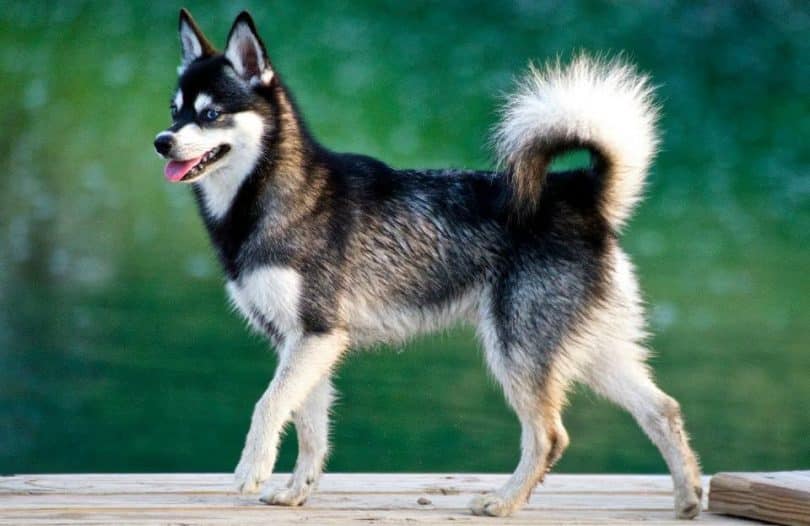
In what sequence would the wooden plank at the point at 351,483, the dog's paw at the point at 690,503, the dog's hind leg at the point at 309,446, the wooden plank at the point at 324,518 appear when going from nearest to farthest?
the wooden plank at the point at 324,518, the dog's paw at the point at 690,503, the dog's hind leg at the point at 309,446, the wooden plank at the point at 351,483

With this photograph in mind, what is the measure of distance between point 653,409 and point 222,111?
1294 millimetres

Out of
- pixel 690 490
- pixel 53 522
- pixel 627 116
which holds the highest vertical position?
pixel 627 116

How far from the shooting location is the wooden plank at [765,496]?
3.57m

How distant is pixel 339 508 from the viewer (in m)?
3.73

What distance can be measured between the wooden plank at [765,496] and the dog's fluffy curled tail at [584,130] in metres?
0.71

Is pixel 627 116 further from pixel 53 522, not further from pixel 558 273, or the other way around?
pixel 53 522

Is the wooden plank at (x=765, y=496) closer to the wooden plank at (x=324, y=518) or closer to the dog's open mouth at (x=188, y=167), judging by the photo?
the wooden plank at (x=324, y=518)

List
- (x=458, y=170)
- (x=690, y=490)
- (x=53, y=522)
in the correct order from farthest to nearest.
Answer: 1. (x=458, y=170)
2. (x=690, y=490)
3. (x=53, y=522)

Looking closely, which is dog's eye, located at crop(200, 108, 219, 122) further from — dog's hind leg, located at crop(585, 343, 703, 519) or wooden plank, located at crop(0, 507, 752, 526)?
dog's hind leg, located at crop(585, 343, 703, 519)

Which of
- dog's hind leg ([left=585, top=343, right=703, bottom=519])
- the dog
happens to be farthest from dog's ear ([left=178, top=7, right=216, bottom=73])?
dog's hind leg ([left=585, top=343, right=703, bottom=519])

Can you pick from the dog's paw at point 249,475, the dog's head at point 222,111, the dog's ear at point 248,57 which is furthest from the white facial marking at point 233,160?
the dog's paw at point 249,475

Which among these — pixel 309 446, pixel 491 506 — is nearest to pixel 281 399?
pixel 309 446

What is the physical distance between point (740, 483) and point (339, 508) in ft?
3.28

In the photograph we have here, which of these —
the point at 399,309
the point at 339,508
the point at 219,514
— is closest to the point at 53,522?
the point at 219,514
